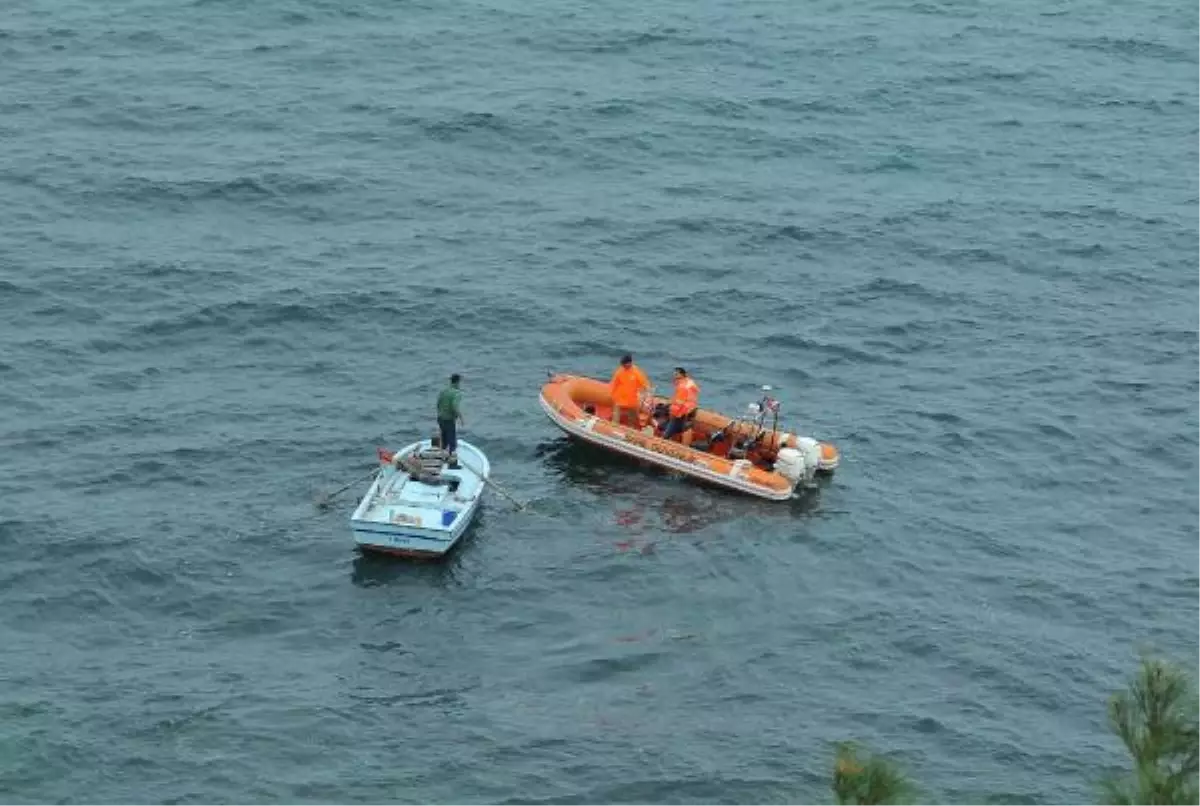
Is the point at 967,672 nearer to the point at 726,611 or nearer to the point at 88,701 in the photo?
the point at 726,611

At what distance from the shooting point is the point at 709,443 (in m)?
44.7

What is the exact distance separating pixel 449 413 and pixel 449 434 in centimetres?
67

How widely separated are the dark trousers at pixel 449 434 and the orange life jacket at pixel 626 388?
4.05 m

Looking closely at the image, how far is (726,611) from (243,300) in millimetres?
19250

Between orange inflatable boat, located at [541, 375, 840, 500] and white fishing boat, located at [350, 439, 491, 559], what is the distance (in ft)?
9.79

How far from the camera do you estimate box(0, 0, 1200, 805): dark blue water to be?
3472 cm

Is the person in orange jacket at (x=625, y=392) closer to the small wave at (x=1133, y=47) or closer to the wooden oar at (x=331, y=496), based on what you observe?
the wooden oar at (x=331, y=496)

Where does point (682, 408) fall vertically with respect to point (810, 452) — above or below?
above

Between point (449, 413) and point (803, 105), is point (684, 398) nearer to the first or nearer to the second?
point (449, 413)

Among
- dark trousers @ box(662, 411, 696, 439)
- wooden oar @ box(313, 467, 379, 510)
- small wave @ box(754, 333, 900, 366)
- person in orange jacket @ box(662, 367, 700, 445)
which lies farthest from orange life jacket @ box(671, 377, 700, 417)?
small wave @ box(754, 333, 900, 366)

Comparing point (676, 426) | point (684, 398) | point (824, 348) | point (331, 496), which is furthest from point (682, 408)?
point (824, 348)

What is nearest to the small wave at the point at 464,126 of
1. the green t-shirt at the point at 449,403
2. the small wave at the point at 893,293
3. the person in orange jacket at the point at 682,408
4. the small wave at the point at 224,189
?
the small wave at the point at 224,189

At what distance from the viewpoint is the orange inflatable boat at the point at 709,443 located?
42969 mm

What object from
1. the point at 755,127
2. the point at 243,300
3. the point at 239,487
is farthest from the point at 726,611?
the point at 755,127
